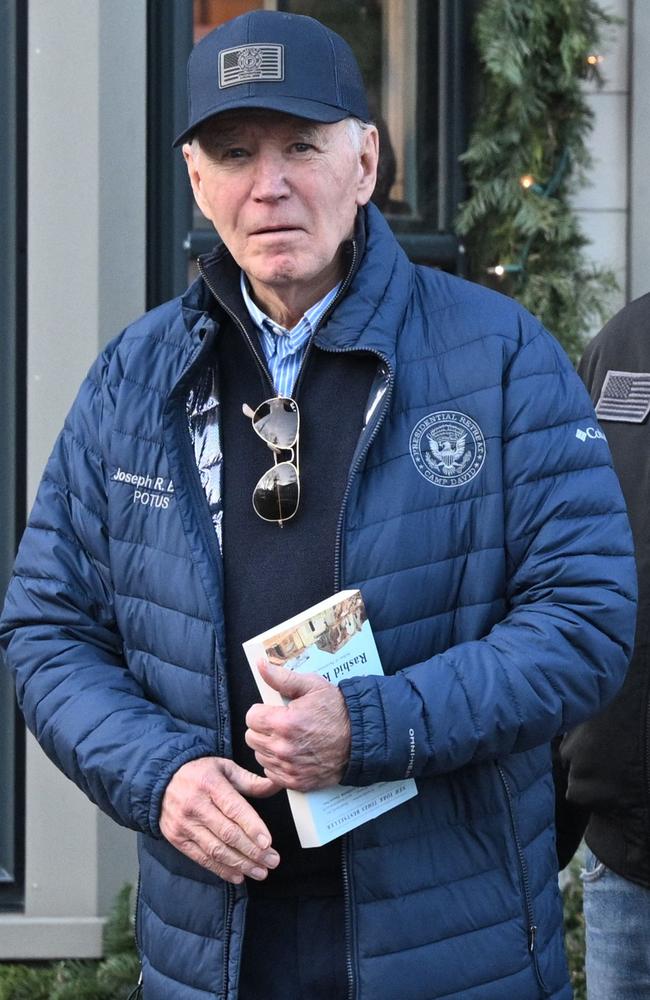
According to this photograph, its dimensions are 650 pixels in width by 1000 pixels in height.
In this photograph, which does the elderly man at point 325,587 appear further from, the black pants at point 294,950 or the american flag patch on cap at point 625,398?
the american flag patch on cap at point 625,398

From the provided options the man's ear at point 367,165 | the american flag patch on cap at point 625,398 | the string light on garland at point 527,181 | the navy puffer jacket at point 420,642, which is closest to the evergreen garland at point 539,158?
the string light on garland at point 527,181

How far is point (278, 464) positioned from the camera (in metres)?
2.28

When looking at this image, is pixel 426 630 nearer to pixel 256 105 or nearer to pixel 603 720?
pixel 603 720

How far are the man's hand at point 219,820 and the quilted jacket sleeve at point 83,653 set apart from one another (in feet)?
0.10

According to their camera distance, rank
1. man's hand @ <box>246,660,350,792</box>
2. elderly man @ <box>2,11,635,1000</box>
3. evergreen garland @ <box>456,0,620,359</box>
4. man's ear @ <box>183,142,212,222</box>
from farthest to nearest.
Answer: evergreen garland @ <box>456,0,620,359</box> < man's ear @ <box>183,142,212,222</box> < elderly man @ <box>2,11,635,1000</box> < man's hand @ <box>246,660,350,792</box>

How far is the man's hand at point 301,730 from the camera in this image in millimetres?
2033

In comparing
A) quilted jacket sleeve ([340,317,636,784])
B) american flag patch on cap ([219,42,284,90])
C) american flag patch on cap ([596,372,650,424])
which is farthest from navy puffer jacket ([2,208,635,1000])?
american flag patch on cap ([596,372,650,424])

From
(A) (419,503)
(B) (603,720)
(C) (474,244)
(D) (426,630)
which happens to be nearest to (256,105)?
(A) (419,503)

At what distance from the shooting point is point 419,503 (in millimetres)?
2227

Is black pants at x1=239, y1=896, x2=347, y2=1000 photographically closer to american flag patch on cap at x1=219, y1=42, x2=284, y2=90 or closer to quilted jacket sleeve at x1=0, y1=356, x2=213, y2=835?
quilted jacket sleeve at x1=0, y1=356, x2=213, y2=835

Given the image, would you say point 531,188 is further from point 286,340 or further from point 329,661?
point 329,661

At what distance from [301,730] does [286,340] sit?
27.6 inches

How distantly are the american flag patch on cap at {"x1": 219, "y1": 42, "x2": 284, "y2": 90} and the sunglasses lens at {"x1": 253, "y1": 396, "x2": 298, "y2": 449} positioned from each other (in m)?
0.49

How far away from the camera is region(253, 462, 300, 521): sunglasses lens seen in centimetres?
226
